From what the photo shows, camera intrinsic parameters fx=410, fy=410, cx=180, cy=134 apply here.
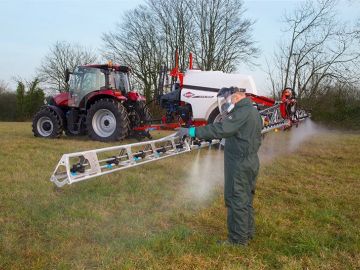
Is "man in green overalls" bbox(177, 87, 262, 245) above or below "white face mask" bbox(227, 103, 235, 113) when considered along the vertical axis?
below

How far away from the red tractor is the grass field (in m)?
3.69

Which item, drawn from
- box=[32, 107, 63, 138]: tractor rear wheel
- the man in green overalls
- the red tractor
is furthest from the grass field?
box=[32, 107, 63, 138]: tractor rear wheel

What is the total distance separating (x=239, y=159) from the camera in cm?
406

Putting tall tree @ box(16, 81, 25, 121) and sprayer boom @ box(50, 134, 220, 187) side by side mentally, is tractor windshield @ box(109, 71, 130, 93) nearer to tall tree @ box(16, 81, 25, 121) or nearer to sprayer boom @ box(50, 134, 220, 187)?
sprayer boom @ box(50, 134, 220, 187)

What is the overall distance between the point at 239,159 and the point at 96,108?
8104 millimetres

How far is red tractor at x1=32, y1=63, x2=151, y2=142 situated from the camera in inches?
453

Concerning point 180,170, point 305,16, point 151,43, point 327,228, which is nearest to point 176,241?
point 327,228

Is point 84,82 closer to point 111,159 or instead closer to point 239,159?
point 111,159

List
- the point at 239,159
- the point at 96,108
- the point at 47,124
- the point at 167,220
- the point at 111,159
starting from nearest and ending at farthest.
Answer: the point at 239,159 < the point at 167,220 < the point at 111,159 < the point at 96,108 < the point at 47,124

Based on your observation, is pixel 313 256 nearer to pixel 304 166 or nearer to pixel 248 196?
pixel 248 196

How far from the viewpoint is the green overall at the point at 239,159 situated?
4.00 m

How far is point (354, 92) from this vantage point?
2383cm

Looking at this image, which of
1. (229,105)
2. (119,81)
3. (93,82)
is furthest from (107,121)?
(229,105)

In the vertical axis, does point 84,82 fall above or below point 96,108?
above
